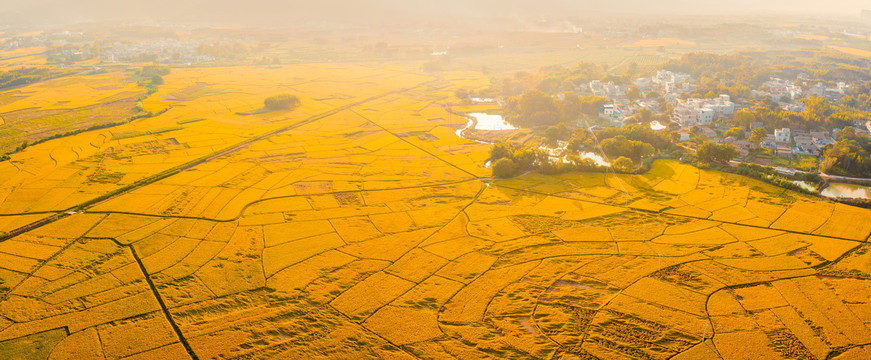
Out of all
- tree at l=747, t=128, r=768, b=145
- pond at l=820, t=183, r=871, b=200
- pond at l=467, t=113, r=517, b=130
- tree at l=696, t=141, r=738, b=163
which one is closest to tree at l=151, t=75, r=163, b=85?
pond at l=467, t=113, r=517, b=130

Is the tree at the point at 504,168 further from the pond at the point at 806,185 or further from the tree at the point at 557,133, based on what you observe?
the pond at the point at 806,185

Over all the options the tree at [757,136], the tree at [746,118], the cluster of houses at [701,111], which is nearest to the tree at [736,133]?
the tree at [757,136]

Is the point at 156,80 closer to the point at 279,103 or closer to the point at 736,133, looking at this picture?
the point at 279,103

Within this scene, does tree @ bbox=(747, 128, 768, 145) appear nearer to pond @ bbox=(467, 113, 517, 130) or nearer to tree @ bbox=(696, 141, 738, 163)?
tree @ bbox=(696, 141, 738, 163)

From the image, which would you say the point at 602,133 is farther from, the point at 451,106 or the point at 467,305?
the point at 467,305

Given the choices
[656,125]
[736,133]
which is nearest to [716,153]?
[736,133]

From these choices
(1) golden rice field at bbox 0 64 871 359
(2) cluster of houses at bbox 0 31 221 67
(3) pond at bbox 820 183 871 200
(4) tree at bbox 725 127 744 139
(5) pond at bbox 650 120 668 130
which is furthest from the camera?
(2) cluster of houses at bbox 0 31 221 67
